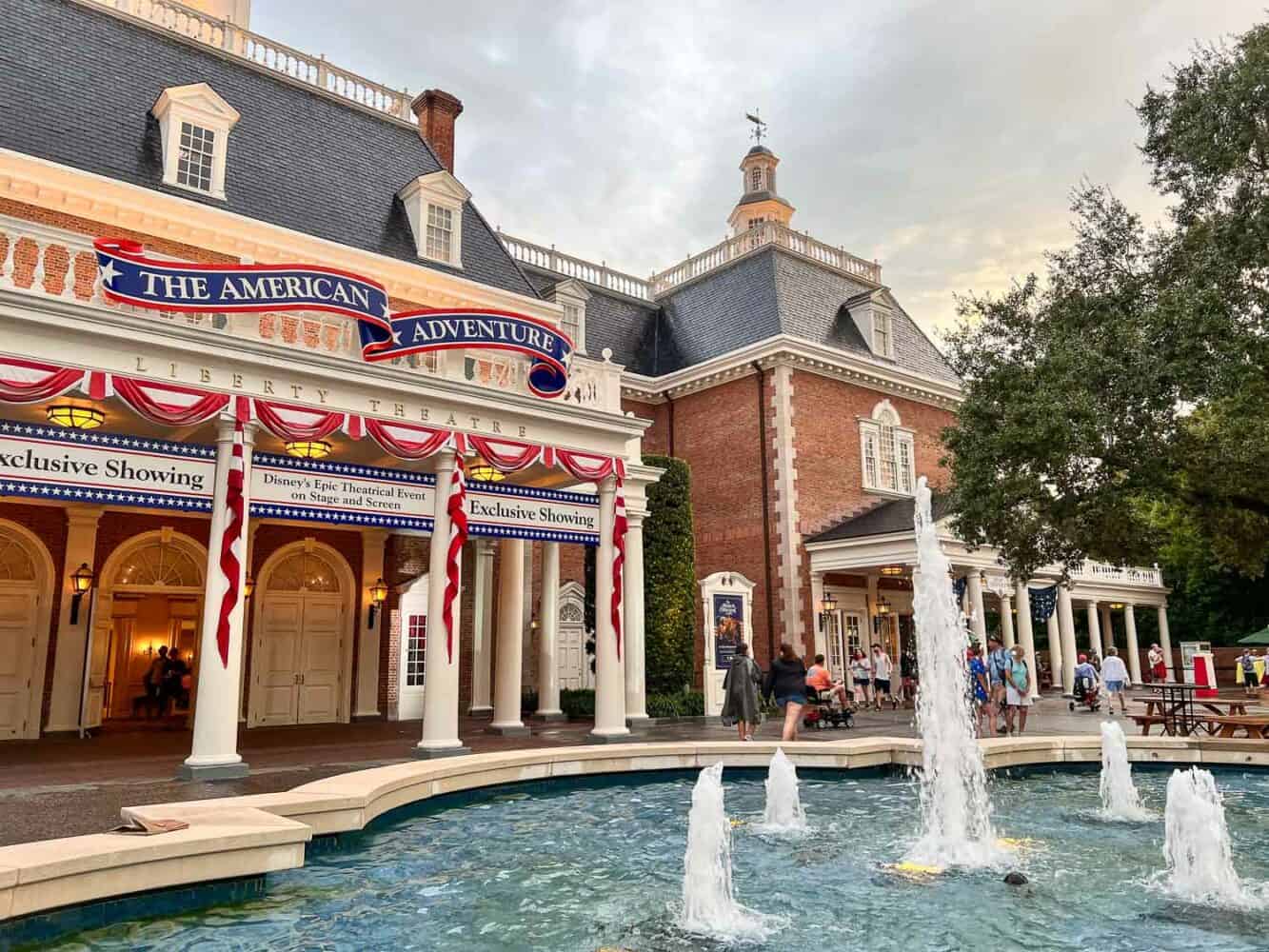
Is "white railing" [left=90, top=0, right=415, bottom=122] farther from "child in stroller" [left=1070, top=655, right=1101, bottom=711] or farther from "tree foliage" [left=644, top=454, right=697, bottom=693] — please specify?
"child in stroller" [left=1070, top=655, right=1101, bottom=711]

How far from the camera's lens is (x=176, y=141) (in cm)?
1515

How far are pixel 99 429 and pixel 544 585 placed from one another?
335 inches

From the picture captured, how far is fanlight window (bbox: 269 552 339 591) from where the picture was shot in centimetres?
1758

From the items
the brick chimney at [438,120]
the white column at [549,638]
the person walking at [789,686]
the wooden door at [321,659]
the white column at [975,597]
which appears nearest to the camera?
the person walking at [789,686]

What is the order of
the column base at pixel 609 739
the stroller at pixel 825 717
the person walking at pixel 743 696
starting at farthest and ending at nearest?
the stroller at pixel 825 717 < the column base at pixel 609 739 < the person walking at pixel 743 696

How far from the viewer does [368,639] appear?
18.4 metres

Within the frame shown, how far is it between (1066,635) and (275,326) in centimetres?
2623

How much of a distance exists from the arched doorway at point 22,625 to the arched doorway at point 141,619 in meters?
0.76

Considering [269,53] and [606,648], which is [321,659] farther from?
[269,53]

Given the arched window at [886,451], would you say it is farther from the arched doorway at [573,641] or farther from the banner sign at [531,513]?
the banner sign at [531,513]

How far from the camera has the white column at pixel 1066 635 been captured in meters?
28.1

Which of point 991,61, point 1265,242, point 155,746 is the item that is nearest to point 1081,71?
point 991,61

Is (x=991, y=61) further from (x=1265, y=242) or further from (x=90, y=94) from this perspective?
(x=90, y=94)

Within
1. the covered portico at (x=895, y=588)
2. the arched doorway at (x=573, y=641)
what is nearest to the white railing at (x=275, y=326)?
the arched doorway at (x=573, y=641)
